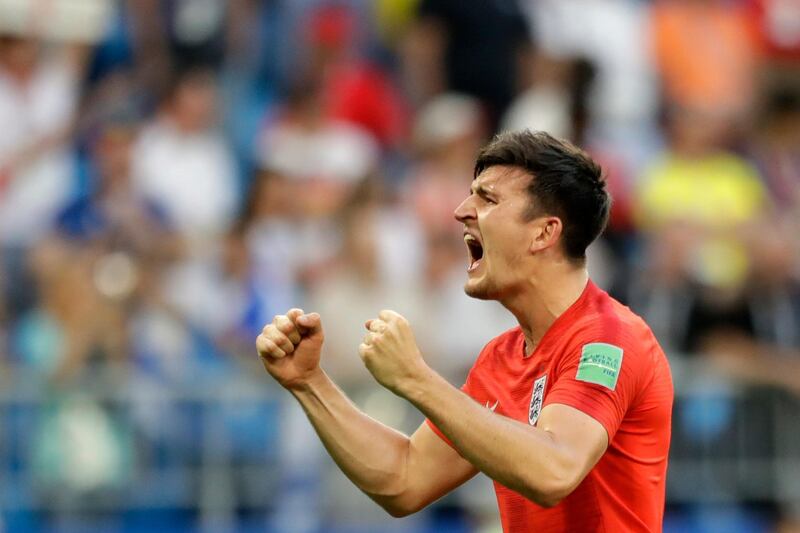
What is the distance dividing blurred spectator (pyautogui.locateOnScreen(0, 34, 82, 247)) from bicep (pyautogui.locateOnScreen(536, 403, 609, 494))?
6.06m

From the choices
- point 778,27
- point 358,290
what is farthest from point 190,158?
point 778,27

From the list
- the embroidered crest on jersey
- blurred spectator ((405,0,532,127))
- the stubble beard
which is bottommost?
the embroidered crest on jersey

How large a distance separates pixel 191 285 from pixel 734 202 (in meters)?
4.07

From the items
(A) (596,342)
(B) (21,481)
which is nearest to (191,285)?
(B) (21,481)

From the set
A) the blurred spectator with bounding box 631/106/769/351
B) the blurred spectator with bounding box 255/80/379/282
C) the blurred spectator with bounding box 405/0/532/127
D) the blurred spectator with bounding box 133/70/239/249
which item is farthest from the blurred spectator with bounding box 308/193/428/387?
the blurred spectator with bounding box 405/0/532/127

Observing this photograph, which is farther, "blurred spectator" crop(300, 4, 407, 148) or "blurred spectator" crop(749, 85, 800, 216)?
"blurred spectator" crop(749, 85, 800, 216)

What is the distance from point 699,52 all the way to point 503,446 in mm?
9066

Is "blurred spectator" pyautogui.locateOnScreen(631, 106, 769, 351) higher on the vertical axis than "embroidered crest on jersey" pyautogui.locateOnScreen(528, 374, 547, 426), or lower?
higher

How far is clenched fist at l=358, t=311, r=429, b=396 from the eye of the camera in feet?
14.8

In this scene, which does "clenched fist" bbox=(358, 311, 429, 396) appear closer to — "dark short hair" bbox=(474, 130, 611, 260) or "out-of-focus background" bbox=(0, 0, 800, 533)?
"dark short hair" bbox=(474, 130, 611, 260)

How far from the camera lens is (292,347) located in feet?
16.9

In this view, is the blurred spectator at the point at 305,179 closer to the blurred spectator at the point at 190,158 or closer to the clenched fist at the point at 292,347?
the blurred spectator at the point at 190,158

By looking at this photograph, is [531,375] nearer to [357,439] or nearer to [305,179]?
[357,439]

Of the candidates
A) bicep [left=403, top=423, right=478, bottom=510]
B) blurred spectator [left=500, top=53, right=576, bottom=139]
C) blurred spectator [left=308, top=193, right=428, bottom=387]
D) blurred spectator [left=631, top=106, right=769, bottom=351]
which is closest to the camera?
bicep [left=403, top=423, right=478, bottom=510]
